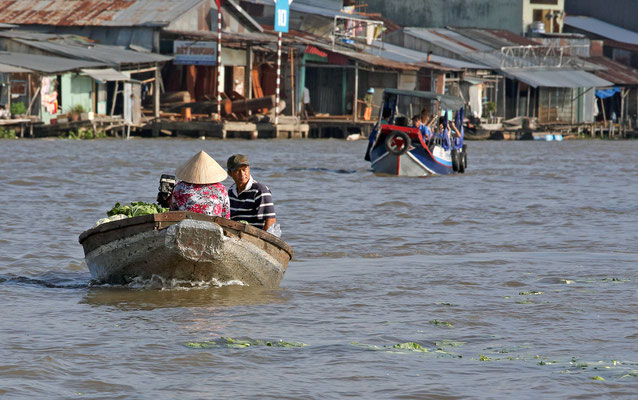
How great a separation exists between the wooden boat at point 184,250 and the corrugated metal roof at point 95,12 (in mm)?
29304

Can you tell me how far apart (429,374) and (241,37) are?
3221 cm

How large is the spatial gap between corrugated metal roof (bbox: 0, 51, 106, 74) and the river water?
14.8 m

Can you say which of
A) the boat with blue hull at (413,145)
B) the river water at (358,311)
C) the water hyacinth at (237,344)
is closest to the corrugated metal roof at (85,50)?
the boat with blue hull at (413,145)

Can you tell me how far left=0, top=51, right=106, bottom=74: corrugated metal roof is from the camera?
31031mm

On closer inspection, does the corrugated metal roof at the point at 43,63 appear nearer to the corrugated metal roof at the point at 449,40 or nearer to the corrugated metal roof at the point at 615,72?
the corrugated metal roof at the point at 449,40

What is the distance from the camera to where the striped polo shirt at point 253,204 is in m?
8.70

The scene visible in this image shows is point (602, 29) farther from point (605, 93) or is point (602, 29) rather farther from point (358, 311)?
point (358, 311)

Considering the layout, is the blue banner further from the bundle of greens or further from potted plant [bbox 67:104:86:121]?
the bundle of greens

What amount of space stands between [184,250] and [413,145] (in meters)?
14.2

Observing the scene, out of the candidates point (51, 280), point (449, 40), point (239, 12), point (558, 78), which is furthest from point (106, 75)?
point (51, 280)

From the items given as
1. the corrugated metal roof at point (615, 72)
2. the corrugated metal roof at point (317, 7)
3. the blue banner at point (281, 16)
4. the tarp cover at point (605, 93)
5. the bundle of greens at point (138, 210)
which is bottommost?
the bundle of greens at point (138, 210)

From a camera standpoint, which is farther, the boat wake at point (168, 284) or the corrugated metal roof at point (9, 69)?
the corrugated metal roof at point (9, 69)

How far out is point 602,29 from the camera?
56.5 metres

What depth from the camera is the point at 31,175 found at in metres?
20.0
